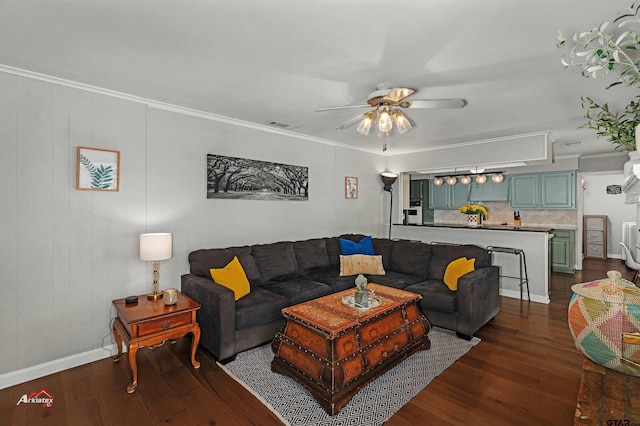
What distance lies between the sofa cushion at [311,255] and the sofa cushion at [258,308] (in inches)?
38.8

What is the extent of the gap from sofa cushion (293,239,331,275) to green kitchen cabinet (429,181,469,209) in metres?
4.61

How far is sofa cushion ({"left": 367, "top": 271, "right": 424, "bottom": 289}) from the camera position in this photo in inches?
155

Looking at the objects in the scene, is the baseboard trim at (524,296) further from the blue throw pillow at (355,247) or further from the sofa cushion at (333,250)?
the sofa cushion at (333,250)

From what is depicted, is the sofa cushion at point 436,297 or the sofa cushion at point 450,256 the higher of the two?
the sofa cushion at point 450,256

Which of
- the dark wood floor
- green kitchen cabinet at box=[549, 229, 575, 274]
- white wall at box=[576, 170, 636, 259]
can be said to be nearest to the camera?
the dark wood floor

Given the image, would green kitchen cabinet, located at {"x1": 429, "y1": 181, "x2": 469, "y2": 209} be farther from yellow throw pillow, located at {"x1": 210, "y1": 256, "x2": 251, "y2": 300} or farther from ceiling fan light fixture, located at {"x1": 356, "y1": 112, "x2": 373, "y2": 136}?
yellow throw pillow, located at {"x1": 210, "y1": 256, "x2": 251, "y2": 300}

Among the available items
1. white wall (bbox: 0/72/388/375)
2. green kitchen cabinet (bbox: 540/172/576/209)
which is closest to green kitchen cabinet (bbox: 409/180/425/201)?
green kitchen cabinet (bbox: 540/172/576/209)

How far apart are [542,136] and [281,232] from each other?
3.99 meters

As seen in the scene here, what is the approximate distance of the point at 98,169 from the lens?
299 centimetres

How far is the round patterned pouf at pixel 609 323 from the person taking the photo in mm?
1169

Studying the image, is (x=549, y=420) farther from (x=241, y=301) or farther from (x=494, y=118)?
(x=494, y=118)

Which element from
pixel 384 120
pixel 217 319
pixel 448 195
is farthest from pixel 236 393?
pixel 448 195

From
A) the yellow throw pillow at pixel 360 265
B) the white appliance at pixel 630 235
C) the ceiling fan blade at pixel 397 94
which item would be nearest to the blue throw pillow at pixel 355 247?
the yellow throw pillow at pixel 360 265

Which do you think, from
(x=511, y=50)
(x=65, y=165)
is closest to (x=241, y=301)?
(x=65, y=165)
